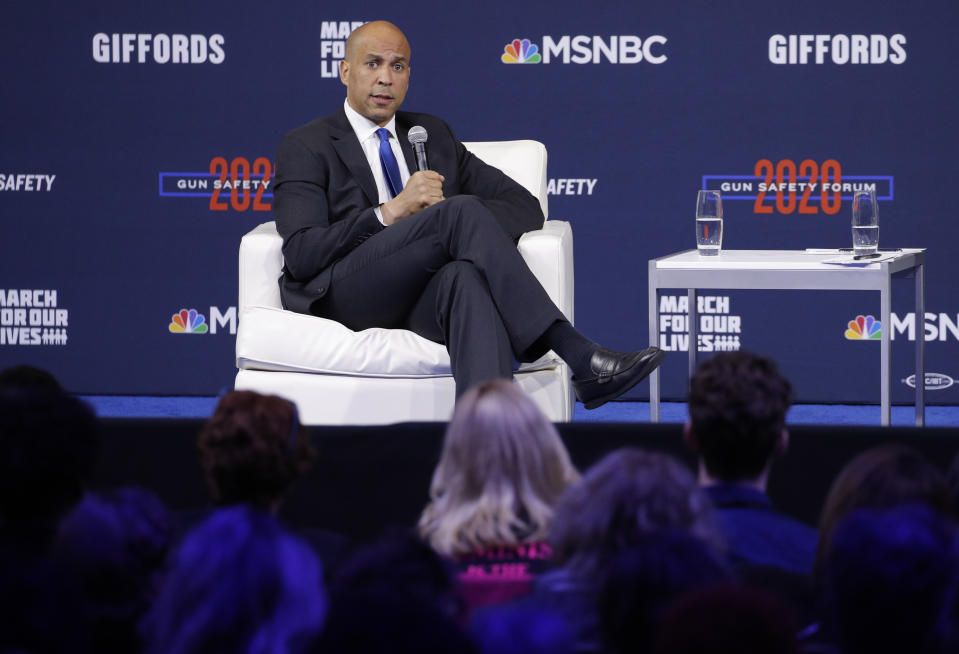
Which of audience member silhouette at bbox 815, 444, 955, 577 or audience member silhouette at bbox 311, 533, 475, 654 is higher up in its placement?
audience member silhouette at bbox 815, 444, 955, 577

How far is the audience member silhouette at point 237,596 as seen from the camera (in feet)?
3.97

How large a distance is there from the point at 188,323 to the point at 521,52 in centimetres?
173

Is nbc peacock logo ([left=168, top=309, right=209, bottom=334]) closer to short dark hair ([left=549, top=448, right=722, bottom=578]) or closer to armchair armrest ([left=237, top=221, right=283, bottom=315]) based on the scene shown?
armchair armrest ([left=237, top=221, right=283, bottom=315])

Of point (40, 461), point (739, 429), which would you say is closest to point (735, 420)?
point (739, 429)

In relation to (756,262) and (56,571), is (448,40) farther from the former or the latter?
(56,571)

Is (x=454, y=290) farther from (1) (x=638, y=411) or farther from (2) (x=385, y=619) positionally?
(2) (x=385, y=619)

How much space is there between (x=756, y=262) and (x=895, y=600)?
7.89ft

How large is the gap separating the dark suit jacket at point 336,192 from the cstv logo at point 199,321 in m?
1.42

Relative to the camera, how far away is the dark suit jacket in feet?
11.5

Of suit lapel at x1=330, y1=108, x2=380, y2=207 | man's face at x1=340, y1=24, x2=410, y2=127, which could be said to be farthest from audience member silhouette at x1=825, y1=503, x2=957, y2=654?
man's face at x1=340, y1=24, x2=410, y2=127

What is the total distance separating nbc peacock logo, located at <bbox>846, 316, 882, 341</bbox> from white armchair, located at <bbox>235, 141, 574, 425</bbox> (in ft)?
5.73

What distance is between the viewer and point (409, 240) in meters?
3.39

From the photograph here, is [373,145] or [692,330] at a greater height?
[373,145]

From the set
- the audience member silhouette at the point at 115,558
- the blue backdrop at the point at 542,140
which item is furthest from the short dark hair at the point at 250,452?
the blue backdrop at the point at 542,140
